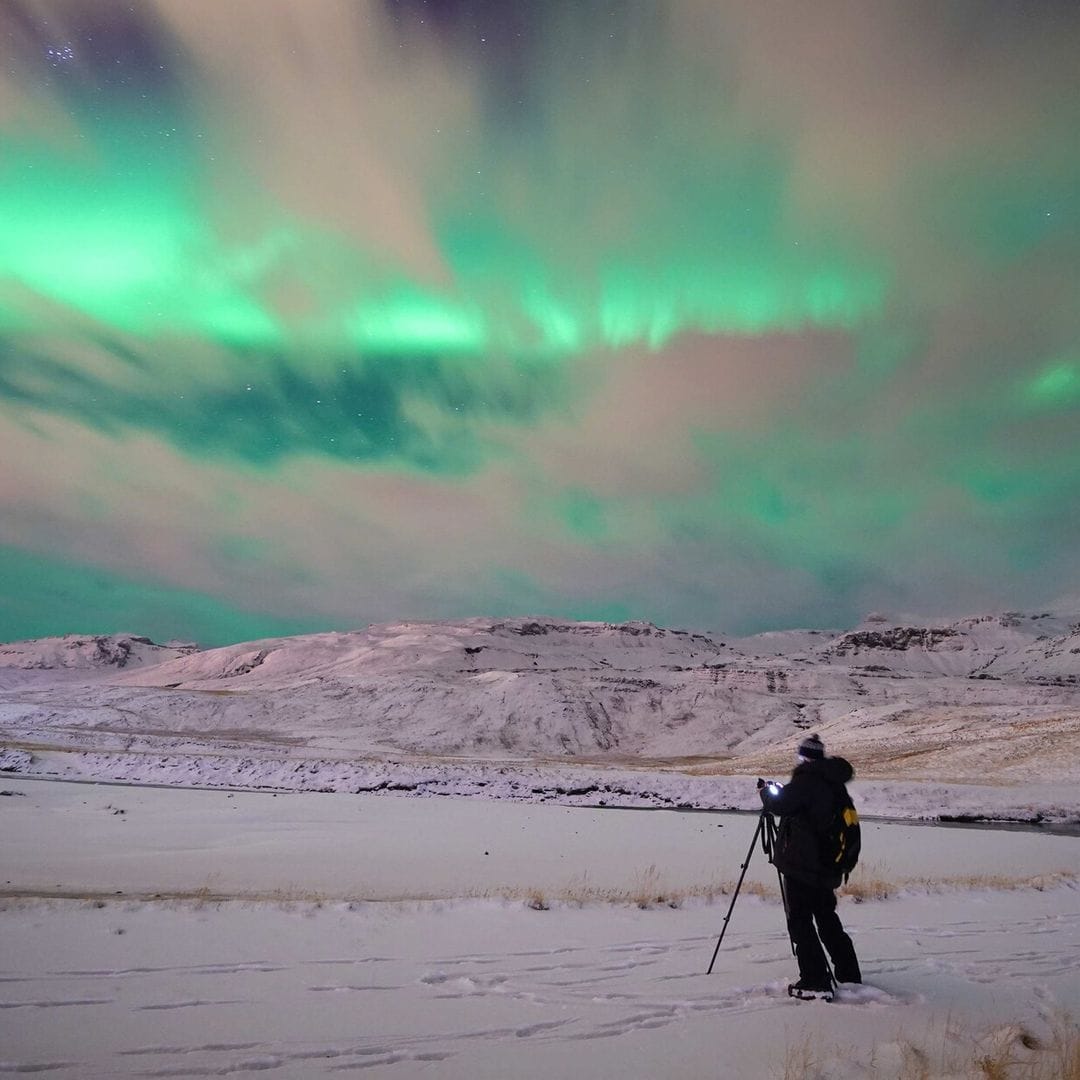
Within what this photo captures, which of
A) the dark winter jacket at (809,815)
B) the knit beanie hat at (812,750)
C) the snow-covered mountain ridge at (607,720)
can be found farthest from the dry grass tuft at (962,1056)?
the snow-covered mountain ridge at (607,720)

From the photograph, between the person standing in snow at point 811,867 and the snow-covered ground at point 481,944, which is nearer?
the snow-covered ground at point 481,944

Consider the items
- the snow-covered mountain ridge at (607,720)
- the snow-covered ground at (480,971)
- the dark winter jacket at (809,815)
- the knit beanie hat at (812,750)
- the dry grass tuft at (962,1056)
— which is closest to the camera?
the dry grass tuft at (962,1056)

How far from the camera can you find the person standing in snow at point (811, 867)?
6.61m

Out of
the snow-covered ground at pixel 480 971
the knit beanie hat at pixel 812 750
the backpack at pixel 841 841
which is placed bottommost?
the snow-covered ground at pixel 480 971

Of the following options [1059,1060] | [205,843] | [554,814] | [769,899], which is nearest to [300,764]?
[554,814]

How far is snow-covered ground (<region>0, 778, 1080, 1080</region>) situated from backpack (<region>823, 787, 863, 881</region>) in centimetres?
122

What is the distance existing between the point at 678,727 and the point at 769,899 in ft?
310

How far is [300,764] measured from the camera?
4444 cm

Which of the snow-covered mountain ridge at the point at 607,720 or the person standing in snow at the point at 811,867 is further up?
the snow-covered mountain ridge at the point at 607,720

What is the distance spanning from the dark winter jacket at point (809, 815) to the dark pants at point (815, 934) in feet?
0.62

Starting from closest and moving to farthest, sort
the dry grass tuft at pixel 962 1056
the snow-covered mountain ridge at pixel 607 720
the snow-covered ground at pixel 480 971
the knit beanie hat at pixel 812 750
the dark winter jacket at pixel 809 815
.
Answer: the dry grass tuft at pixel 962 1056 → the snow-covered ground at pixel 480 971 → the dark winter jacket at pixel 809 815 → the knit beanie hat at pixel 812 750 → the snow-covered mountain ridge at pixel 607 720

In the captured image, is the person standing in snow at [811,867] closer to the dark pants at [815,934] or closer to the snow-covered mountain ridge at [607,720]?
the dark pants at [815,934]

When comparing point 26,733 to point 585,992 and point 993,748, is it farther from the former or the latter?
point 993,748

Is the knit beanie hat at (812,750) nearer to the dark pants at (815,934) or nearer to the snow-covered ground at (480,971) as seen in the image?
the dark pants at (815,934)
